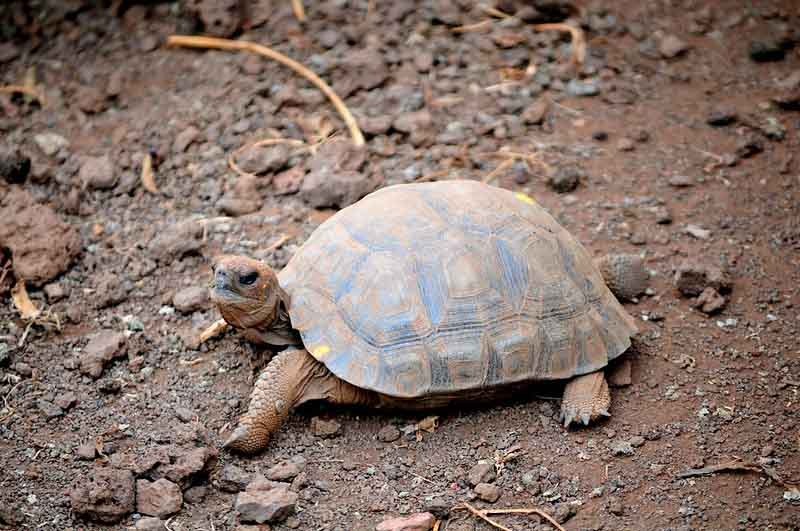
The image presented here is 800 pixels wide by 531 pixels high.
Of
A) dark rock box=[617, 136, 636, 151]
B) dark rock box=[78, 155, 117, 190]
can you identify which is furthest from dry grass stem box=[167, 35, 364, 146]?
dark rock box=[617, 136, 636, 151]

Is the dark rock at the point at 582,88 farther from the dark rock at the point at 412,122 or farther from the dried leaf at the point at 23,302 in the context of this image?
the dried leaf at the point at 23,302

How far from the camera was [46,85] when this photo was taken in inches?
253

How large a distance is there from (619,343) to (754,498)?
88 cm

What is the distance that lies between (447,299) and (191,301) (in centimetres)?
143

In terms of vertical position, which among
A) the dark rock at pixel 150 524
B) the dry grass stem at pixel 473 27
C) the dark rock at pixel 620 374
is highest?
the dry grass stem at pixel 473 27

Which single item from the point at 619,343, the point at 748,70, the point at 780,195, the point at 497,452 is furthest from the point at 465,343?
the point at 748,70

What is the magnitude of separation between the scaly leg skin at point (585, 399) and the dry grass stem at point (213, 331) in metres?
1.64

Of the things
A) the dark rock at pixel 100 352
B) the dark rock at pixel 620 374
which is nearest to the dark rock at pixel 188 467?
the dark rock at pixel 100 352

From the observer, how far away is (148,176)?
5590 mm

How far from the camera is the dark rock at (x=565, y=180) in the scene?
5391 mm

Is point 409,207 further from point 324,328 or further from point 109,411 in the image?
point 109,411

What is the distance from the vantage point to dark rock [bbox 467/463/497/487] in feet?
12.3

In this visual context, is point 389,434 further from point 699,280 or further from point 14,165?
point 14,165

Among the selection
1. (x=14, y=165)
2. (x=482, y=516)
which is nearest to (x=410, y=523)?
(x=482, y=516)
